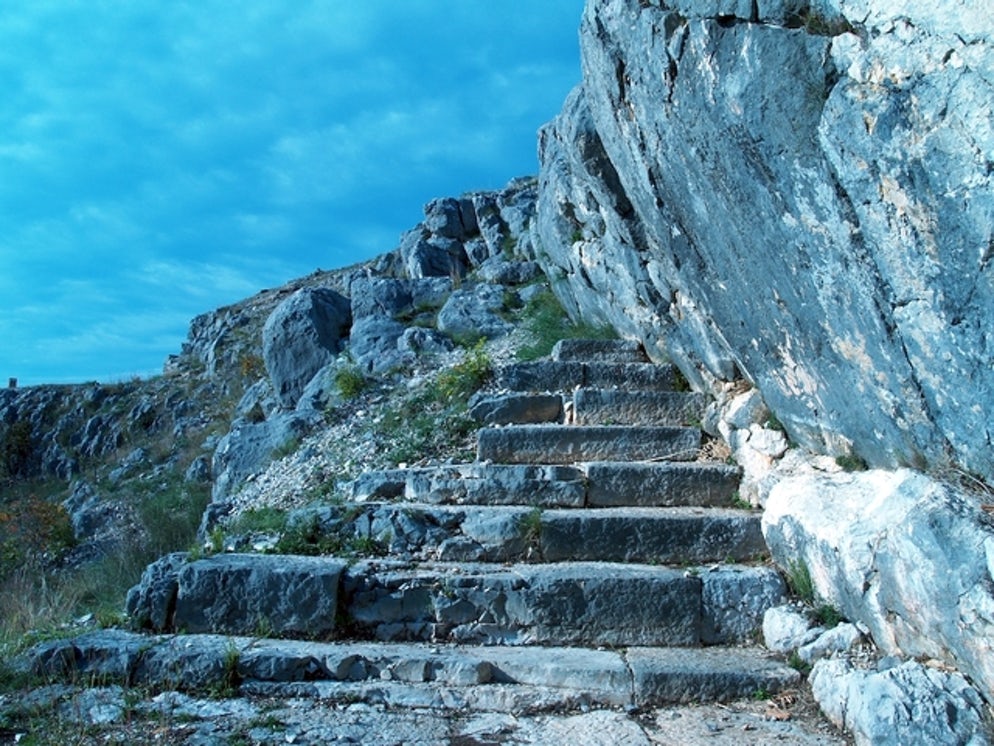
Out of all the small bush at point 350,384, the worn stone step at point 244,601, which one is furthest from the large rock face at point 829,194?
the small bush at point 350,384

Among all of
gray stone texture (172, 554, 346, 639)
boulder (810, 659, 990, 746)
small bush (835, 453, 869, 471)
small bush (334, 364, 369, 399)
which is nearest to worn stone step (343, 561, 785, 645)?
gray stone texture (172, 554, 346, 639)

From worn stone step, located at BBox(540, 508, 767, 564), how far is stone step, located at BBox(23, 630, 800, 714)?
0.72 meters

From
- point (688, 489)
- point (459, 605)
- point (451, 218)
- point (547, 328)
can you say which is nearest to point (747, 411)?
point (688, 489)

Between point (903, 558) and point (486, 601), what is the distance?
1923 millimetres

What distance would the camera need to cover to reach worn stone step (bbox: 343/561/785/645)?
3756 millimetres

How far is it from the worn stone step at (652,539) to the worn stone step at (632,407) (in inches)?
56.3

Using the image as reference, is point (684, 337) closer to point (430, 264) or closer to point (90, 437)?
point (430, 264)

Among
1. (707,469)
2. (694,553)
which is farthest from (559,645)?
(707,469)

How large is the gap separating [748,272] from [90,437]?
63.3 ft

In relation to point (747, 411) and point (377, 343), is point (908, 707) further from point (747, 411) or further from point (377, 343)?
point (377, 343)

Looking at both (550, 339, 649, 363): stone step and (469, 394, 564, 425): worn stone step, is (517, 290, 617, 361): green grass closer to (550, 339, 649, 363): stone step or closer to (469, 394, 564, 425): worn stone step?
(550, 339, 649, 363): stone step

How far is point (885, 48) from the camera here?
7.99 ft

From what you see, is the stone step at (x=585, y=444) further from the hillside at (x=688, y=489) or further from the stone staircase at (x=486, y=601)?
the stone staircase at (x=486, y=601)

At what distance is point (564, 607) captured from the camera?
377 centimetres
